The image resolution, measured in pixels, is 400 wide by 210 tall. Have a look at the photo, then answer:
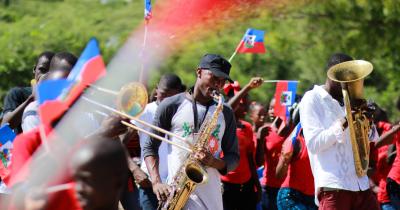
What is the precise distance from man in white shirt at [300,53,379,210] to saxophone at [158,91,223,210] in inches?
29.4

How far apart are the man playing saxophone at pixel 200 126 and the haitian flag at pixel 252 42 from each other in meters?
3.23

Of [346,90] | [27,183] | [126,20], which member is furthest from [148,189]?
[126,20]

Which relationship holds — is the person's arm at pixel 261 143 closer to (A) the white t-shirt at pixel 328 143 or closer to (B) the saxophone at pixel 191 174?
(A) the white t-shirt at pixel 328 143

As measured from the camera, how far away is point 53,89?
4473mm

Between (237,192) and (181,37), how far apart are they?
2725mm

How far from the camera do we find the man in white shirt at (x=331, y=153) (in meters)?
7.16

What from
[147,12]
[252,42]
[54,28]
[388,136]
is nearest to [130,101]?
[147,12]

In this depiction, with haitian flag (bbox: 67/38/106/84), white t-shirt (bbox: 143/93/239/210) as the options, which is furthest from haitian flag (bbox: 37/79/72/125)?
white t-shirt (bbox: 143/93/239/210)

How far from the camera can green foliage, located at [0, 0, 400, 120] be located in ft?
50.4

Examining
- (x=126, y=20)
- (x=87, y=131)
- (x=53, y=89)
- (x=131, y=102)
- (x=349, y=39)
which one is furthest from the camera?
(x=126, y=20)

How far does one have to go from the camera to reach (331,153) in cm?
725

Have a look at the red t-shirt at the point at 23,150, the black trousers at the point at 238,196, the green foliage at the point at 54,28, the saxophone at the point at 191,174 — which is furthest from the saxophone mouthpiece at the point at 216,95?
the green foliage at the point at 54,28

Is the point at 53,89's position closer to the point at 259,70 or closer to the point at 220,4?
Result: the point at 220,4

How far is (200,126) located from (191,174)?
1.29 ft
